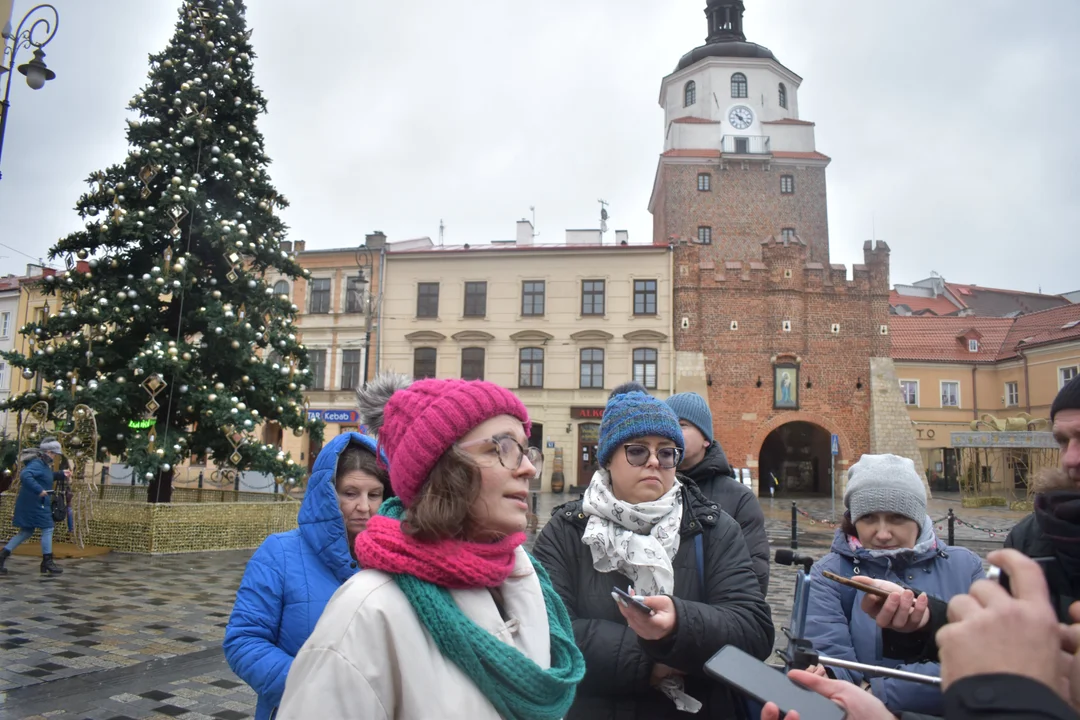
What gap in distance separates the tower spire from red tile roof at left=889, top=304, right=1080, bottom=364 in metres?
20.9

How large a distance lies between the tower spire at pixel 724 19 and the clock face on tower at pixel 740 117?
655cm

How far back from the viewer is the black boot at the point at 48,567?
9844mm

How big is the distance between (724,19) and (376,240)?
28.7 m

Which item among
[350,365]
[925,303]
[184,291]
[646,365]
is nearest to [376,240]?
[350,365]

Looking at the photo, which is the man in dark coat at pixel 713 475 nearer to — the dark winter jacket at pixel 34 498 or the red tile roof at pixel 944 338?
the dark winter jacket at pixel 34 498

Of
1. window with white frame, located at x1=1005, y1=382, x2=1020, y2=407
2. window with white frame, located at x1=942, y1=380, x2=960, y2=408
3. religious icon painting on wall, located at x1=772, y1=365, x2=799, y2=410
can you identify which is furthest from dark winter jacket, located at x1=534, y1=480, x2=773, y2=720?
window with white frame, located at x1=1005, y1=382, x2=1020, y2=407

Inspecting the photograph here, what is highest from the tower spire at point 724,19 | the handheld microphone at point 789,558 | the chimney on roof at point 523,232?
the tower spire at point 724,19

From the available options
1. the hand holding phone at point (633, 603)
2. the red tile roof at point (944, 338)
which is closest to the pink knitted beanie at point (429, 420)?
the hand holding phone at point (633, 603)

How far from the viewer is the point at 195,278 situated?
Answer: 43.1ft

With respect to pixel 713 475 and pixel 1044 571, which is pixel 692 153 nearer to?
pixel 713 475

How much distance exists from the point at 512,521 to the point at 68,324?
43.6 feet

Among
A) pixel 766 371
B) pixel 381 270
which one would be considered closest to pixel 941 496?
pixel 766 371

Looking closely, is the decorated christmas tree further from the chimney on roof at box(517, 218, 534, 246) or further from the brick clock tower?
the chimney on roof at box(517, 218, 534, 246)

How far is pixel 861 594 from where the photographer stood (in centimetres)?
269
